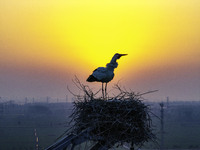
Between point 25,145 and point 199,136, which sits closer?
point 25,145

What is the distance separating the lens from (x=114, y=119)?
662 cm

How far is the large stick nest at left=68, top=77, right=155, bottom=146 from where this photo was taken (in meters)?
6.50

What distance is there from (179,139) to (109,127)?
147ft

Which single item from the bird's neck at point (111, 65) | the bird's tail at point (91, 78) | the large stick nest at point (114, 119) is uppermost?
the bird's neck at point (111, 65)

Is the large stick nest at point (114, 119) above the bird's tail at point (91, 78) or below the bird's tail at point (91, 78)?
below

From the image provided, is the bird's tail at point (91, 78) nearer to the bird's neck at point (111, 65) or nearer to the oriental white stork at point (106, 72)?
the oriental white stork at point (106, 72)

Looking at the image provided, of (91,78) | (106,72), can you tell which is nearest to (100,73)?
(106,72)

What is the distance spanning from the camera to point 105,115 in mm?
6629

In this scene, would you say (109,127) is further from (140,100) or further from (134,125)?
(140,100)

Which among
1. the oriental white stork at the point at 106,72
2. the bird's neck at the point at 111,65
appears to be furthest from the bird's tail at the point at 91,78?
the bird's neck at the point at 111,65

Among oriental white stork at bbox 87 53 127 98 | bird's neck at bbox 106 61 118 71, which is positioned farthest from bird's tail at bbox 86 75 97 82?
bird's neck at bbox 106 61 118 71

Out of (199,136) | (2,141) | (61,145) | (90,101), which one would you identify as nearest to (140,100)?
(90,101)

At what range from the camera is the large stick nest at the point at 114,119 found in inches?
256

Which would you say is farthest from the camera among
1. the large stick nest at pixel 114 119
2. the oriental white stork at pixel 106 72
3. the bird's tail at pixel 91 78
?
the bird's tail at pixel 91 78
